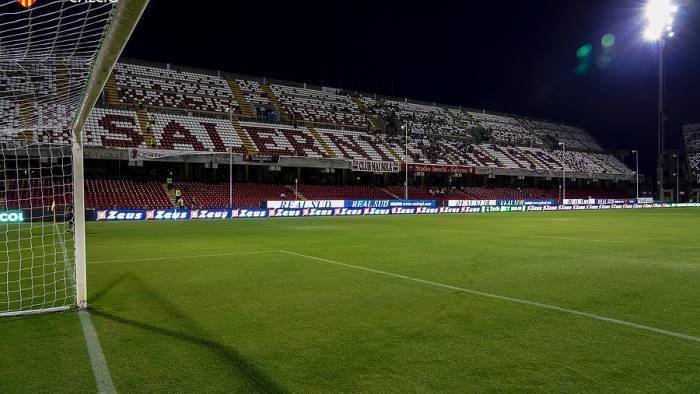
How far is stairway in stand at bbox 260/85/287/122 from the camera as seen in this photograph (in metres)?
51.8

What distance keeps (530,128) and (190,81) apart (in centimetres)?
5001

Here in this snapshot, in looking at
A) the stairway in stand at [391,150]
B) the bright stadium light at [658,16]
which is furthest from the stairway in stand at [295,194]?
the bright stadium light at [658,16]

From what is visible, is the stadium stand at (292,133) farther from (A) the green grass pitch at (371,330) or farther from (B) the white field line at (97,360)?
(B) the white field line at (97,360)

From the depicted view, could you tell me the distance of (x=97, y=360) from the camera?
4492 mm

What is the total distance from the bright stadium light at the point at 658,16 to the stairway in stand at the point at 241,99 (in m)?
35.7

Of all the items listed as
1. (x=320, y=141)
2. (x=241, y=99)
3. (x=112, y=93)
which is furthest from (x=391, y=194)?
(x=112, y=93)

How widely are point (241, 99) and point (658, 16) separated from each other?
37.6 metres

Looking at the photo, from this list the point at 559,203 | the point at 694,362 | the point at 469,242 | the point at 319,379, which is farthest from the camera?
the point at 559,203

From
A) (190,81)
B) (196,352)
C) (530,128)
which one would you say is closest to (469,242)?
(196,352)

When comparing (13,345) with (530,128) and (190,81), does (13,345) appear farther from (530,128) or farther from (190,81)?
(530,128)

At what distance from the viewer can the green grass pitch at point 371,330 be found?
3.99 m

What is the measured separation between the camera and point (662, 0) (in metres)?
39.2

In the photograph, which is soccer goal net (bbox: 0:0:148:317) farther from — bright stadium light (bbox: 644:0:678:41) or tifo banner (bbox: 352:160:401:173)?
bright stadium light (bbox: 644:0:678:41)

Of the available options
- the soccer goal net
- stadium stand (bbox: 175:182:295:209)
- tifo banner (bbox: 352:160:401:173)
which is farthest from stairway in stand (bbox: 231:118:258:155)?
the soccer goal net
